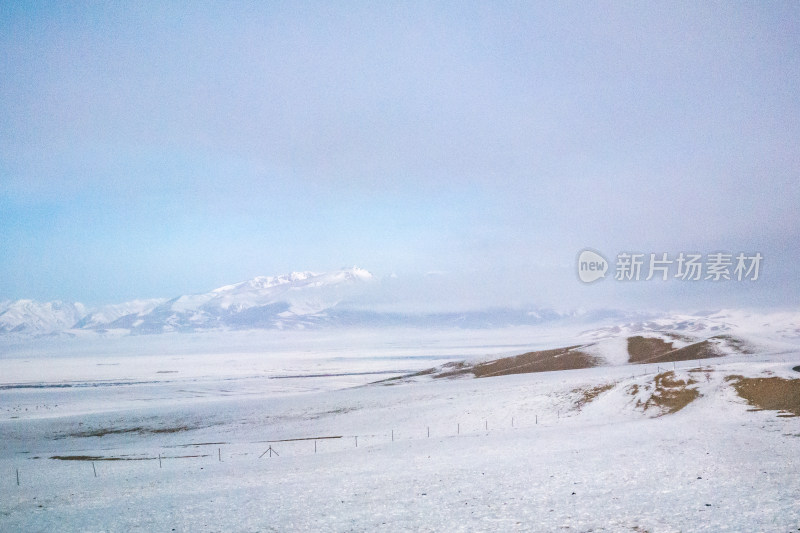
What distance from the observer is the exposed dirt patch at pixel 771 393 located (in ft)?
147

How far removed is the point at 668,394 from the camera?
180ft

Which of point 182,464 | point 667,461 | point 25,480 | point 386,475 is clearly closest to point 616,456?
point 667,461

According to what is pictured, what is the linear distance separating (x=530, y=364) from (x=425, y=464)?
3614 inches

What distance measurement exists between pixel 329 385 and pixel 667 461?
309 feet

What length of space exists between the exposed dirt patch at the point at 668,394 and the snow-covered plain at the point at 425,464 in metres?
1.27

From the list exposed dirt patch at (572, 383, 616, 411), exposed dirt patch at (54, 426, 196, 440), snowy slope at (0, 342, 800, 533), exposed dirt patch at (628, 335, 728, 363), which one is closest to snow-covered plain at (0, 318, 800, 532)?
snowy slope at (0, 342, 800, 533)

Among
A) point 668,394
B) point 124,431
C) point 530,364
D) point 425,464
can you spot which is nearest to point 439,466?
point 425,464

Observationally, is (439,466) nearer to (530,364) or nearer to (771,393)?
(771,393)

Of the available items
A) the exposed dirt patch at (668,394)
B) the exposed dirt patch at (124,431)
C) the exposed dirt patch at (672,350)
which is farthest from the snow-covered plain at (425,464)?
the exposed dirt patch at (672,350)

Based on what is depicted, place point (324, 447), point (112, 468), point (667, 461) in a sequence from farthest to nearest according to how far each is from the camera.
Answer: point (324, 447), point (112, 468), point (667, 461)

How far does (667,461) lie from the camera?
1148 inches

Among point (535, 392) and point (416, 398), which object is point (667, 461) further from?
point (416, 398)

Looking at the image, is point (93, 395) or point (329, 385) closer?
point (93, 395)

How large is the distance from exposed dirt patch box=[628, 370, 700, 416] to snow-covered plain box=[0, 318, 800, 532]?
1.27 meters
